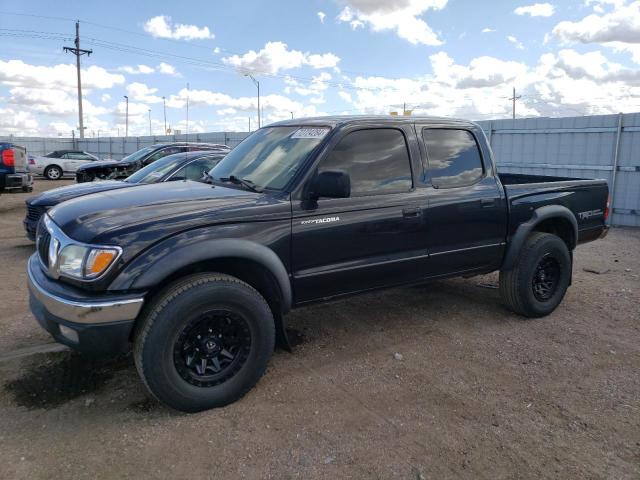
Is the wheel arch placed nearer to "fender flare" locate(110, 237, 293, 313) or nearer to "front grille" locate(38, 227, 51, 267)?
"fender flare" locate(110, 237, 293, 313)

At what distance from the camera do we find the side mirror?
3.37m

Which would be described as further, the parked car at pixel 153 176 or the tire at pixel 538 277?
the parked car at pixel 153 176

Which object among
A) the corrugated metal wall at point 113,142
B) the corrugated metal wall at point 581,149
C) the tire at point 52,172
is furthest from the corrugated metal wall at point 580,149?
the tire at point 52,172

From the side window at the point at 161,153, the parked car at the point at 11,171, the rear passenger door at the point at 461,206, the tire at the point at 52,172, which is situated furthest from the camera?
the tire at the point at 52,172

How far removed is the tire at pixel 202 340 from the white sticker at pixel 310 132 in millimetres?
1317

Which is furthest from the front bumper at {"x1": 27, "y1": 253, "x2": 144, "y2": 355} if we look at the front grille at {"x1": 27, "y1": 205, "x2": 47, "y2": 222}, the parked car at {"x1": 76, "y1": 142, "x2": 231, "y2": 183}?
the parked car at {"x1": 76, "y1": 142, "x2": 231, "y2": 183}

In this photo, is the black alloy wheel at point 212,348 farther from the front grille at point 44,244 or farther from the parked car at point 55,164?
the parked car at point 55,164

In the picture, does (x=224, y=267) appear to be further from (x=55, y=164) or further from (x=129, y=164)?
(x=55, y=164)

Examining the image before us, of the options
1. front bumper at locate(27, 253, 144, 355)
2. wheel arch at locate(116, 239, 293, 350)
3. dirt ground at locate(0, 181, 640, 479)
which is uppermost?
wheel arch at locate(116, 239, 293, 350)

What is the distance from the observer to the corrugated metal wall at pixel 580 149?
10.8m

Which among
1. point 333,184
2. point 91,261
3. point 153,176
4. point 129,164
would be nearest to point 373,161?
point 333,184

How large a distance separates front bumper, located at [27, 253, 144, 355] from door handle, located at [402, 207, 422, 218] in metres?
2.06

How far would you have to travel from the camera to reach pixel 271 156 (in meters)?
4.05

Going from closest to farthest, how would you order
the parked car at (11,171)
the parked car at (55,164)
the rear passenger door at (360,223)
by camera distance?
the rear passenger door at (360,223), the parked car at (11,171), the parked car at (55,164)
